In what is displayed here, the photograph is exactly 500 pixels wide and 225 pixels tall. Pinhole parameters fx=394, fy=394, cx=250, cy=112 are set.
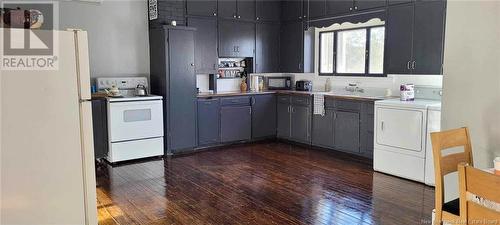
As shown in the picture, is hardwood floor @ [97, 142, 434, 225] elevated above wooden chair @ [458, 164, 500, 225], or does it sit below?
below

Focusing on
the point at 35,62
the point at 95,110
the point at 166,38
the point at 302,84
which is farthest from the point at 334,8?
the point at 35,62

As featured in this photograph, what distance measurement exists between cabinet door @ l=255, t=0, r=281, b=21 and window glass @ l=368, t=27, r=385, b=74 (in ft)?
5.82

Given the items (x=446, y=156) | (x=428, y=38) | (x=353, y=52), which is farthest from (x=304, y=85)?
(x=446, y=156)

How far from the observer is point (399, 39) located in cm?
494

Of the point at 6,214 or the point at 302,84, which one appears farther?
the point at 302,84

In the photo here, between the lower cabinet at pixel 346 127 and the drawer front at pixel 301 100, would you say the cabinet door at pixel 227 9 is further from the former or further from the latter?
the lower cabinet at pixel 346 127

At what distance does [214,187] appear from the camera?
4.11 metres

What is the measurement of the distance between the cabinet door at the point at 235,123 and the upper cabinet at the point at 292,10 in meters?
1.68

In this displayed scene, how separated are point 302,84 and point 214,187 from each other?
295 cm

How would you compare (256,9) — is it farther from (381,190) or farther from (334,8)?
(381,190)

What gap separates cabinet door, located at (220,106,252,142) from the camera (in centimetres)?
605

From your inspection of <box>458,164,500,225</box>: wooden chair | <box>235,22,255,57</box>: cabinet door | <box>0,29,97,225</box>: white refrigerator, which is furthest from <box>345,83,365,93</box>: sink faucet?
<box>0,29,97,225</box>: white refrigerator

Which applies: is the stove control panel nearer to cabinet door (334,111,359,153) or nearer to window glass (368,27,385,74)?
cabinet door (334,111,359,153)

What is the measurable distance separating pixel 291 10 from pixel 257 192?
12.0 feet
